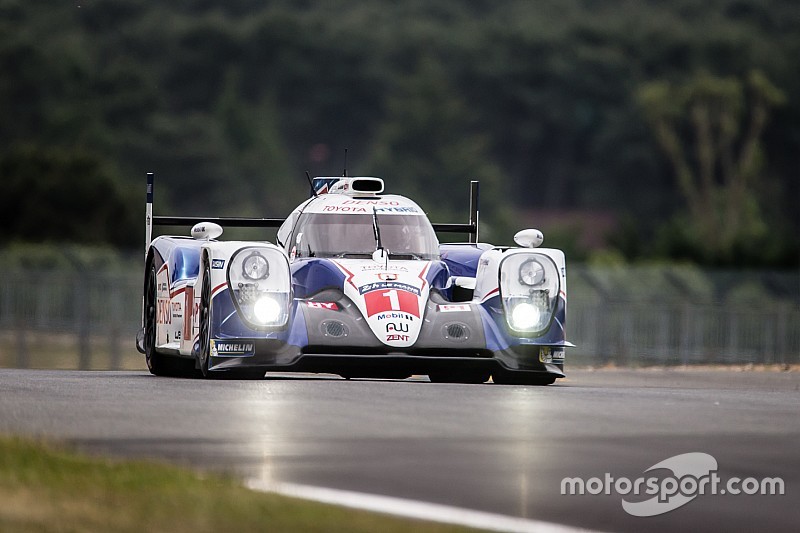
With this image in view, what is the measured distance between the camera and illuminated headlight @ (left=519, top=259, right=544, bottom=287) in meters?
15.2

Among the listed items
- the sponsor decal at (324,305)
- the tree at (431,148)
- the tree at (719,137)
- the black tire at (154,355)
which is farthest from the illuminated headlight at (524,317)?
the tree at (431,148)

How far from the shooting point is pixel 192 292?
50.9 ft

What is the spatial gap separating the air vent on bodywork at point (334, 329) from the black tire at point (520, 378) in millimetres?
1616

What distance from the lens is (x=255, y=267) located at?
14.6 m

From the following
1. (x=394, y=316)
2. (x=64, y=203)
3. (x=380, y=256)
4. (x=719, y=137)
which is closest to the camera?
(x=394, y=316)

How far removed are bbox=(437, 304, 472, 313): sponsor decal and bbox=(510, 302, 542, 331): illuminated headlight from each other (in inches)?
14.9

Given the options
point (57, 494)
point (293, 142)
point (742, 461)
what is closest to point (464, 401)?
point (742, 461)

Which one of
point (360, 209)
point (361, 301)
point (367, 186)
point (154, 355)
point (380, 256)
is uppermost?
point (367, 186)

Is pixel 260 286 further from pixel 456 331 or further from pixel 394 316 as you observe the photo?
pixel 456 331

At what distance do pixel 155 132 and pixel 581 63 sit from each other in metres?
33.7

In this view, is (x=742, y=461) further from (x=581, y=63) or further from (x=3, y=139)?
(x=581, y=63)

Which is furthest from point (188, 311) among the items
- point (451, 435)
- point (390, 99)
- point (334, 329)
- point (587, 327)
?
point (390, 99)

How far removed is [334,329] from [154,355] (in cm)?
303

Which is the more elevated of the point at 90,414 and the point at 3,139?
the point at 3,139
